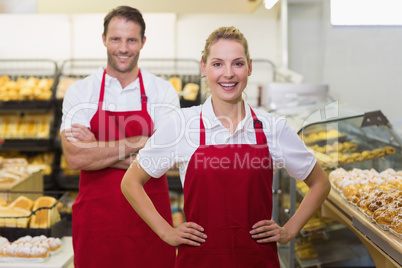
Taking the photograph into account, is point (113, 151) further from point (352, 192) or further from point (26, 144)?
point (26, 144)

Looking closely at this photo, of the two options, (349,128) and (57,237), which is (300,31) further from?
(57,237)

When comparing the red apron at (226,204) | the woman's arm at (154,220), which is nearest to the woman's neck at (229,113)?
the red apron at (226,204)

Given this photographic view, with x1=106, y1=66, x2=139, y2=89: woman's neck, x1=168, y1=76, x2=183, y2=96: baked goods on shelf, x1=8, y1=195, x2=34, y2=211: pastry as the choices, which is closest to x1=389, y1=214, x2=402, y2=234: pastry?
x1=106, y1=66, x2=139, y2=89: woman's neck

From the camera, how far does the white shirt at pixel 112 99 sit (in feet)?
7.65

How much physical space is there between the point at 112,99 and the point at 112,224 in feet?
1.86

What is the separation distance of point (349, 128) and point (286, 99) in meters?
1.38

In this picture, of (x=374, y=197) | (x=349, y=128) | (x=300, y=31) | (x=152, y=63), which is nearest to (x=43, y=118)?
(x=152, y=63)

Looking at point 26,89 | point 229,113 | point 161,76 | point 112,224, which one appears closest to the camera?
point 229,113

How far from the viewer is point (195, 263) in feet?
5.56

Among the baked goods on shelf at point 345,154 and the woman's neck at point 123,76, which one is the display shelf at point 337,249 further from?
the woman's neck at point 123,76

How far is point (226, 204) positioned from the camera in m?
1.69

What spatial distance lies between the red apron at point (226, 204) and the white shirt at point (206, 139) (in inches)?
1.9

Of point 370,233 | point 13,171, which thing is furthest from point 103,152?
point 13,171

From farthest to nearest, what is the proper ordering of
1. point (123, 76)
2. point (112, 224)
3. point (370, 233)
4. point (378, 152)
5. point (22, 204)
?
point (378, 152) → point (22, 204) → point (123, 76) → point (112, 224) → point (370, 233)
